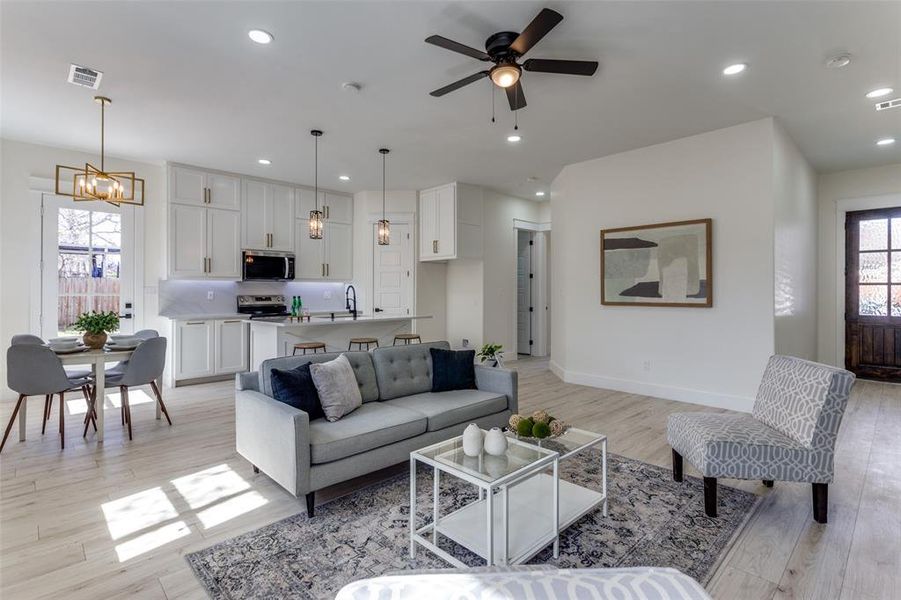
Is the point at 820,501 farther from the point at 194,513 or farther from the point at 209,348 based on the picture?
the point at 209,348

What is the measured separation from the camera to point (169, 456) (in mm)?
3367

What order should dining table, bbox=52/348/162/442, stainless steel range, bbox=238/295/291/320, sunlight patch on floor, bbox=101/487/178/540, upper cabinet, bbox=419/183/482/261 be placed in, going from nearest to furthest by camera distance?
sunlight patch on floor, bbox=101/487/178/540 → dining table, bbox=52/348/162/442 → stainless steel range, bbox=238/295/291/320 → upper cabinet, bbox=419/183/482/261

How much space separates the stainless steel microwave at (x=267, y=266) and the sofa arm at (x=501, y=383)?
13.7 ft

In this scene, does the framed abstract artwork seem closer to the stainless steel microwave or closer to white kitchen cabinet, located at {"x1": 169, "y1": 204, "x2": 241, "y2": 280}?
the stainless steel microwave

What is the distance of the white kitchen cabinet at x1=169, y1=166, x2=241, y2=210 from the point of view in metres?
5.80

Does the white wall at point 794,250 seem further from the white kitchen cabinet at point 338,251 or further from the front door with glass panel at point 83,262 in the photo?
the front door with glass panel at point 83,262

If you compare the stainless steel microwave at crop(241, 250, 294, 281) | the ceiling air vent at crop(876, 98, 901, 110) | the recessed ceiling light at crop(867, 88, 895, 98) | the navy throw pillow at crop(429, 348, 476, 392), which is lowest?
the navy throw pillow at crop(429, 348, 476, 392)

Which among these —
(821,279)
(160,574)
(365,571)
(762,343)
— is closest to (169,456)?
(160,574)

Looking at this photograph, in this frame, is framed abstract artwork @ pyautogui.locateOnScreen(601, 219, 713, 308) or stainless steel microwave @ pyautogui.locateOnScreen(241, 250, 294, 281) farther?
stainless steel microwave @ pyautogui.locateOnScreen(241, 250, 294, 281)

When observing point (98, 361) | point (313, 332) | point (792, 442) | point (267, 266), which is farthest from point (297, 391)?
point (267, 266)

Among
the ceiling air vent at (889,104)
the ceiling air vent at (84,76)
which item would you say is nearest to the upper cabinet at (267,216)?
the ceiling air vent at (84,76)

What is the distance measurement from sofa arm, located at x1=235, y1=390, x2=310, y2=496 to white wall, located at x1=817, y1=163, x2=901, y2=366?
746 cm

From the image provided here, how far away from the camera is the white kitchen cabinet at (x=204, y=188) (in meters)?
5.80

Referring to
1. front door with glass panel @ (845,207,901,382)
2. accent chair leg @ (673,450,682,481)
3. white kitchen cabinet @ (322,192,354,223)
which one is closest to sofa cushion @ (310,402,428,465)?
accent chair leg @ (673,450,682,481)
